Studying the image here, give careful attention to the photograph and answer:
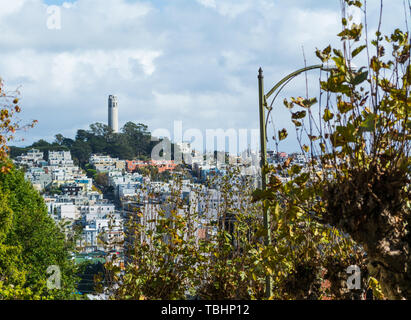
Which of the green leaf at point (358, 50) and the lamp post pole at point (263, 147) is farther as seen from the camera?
the lamp post pole at point (263, 147)

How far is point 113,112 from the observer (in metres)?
49.1

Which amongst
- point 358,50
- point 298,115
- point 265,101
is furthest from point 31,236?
point 358,50

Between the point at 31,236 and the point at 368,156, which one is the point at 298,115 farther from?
the point at 31,236

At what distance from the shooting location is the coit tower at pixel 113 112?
4716 centimetres

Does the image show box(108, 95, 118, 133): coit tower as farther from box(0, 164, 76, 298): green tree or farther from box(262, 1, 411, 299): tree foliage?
box(262, 1, 411, 299): tree foliage

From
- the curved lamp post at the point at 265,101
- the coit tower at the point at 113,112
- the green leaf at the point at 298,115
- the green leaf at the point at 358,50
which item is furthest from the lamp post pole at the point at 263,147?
the coit tower at the point at 113,112

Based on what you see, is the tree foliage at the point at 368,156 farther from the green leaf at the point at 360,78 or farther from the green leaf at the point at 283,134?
the green leaf at the point at 283,134

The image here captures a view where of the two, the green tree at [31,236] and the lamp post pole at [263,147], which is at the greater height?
the lamp post pole at [263,147]

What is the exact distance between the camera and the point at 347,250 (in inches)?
111

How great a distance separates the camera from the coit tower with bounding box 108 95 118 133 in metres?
47.2

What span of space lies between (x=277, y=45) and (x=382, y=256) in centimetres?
166

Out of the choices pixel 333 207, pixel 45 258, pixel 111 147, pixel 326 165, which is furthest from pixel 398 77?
pixel 111 147

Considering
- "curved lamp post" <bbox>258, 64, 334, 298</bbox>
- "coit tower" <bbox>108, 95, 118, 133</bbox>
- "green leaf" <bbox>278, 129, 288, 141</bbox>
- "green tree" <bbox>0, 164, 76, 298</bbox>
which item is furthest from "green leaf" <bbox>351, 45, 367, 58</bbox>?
"coit tower" <bbox>108, 95, 118, 133</bbox>
